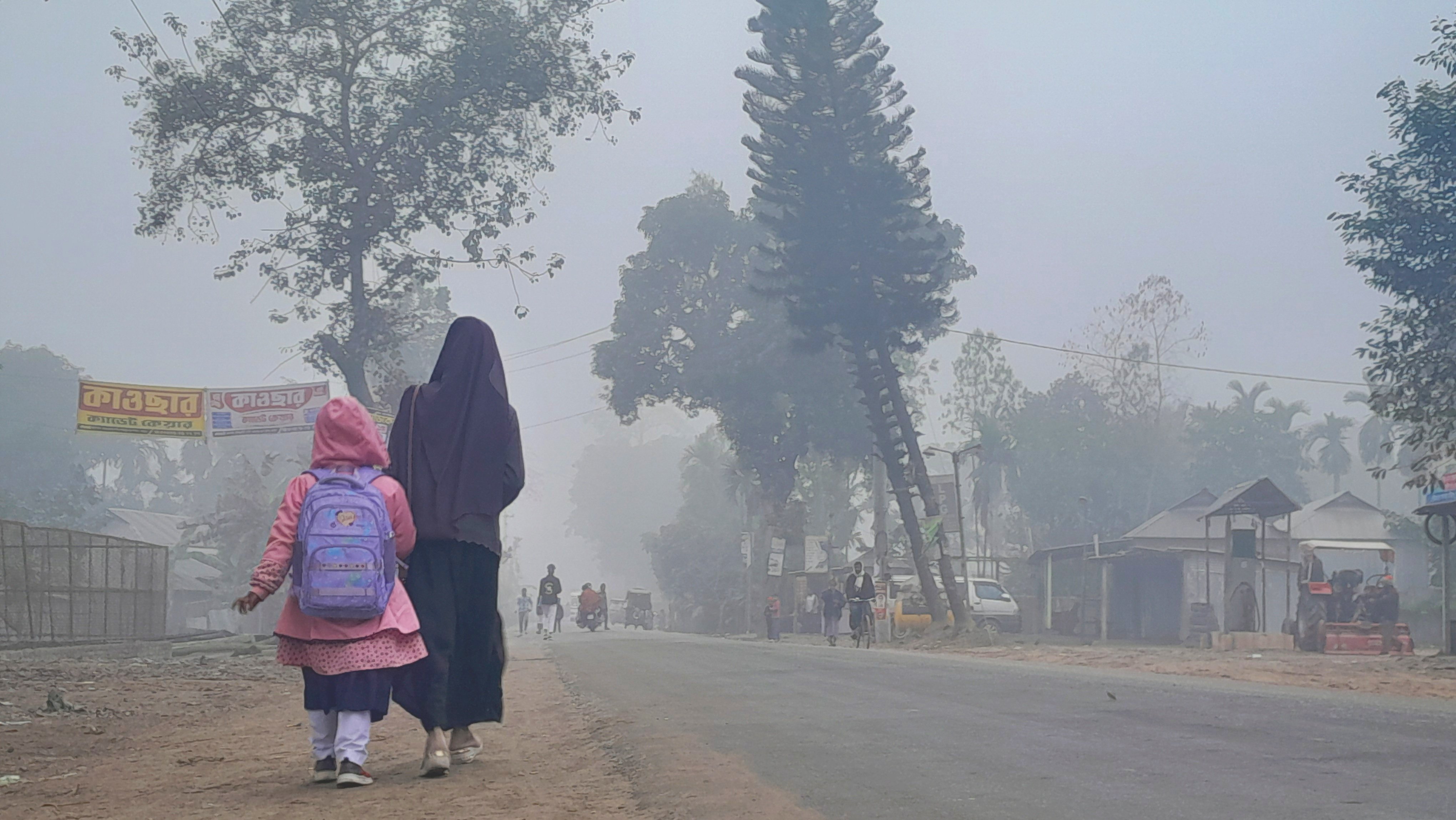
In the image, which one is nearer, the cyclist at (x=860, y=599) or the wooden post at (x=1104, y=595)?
the cyclist at (x=860, y=599)

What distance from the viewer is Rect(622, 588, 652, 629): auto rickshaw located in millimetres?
78312

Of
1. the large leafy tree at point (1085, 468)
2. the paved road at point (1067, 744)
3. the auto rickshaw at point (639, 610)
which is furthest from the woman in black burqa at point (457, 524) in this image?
the auto rickshaw at point (639, 610)

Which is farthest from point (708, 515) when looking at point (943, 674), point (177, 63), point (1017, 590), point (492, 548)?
point (492, 548)

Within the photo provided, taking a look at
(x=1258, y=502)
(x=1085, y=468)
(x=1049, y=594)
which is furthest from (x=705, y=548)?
(x=1258, y=502)

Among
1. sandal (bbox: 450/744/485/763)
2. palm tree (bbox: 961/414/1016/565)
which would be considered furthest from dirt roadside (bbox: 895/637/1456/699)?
palm tree (bbox: 961/414/1016/565)

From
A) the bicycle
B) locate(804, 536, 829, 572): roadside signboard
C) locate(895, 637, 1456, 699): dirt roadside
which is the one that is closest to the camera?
locate(895, 637, 1456, 699): dirt roadside

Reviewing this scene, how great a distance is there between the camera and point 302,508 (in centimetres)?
563

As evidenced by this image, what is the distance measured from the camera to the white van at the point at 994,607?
37125 mm

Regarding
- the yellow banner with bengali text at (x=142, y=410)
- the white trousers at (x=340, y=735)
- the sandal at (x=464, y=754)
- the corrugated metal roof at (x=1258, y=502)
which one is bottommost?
the sandal at (x=464, y=754)

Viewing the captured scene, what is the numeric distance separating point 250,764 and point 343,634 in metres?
1.78

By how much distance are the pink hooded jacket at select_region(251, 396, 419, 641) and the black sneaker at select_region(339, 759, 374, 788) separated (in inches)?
22.3

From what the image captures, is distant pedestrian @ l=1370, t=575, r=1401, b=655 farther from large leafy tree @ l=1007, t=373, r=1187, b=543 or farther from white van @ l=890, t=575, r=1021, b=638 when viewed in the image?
large leafy tree @ l=1007, t=373, r=1187, b=543

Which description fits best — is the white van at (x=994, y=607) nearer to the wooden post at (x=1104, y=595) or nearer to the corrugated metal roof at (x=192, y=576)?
the wooden post at (x=1104, y=595)

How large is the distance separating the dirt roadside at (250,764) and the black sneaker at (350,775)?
0.15 ft
